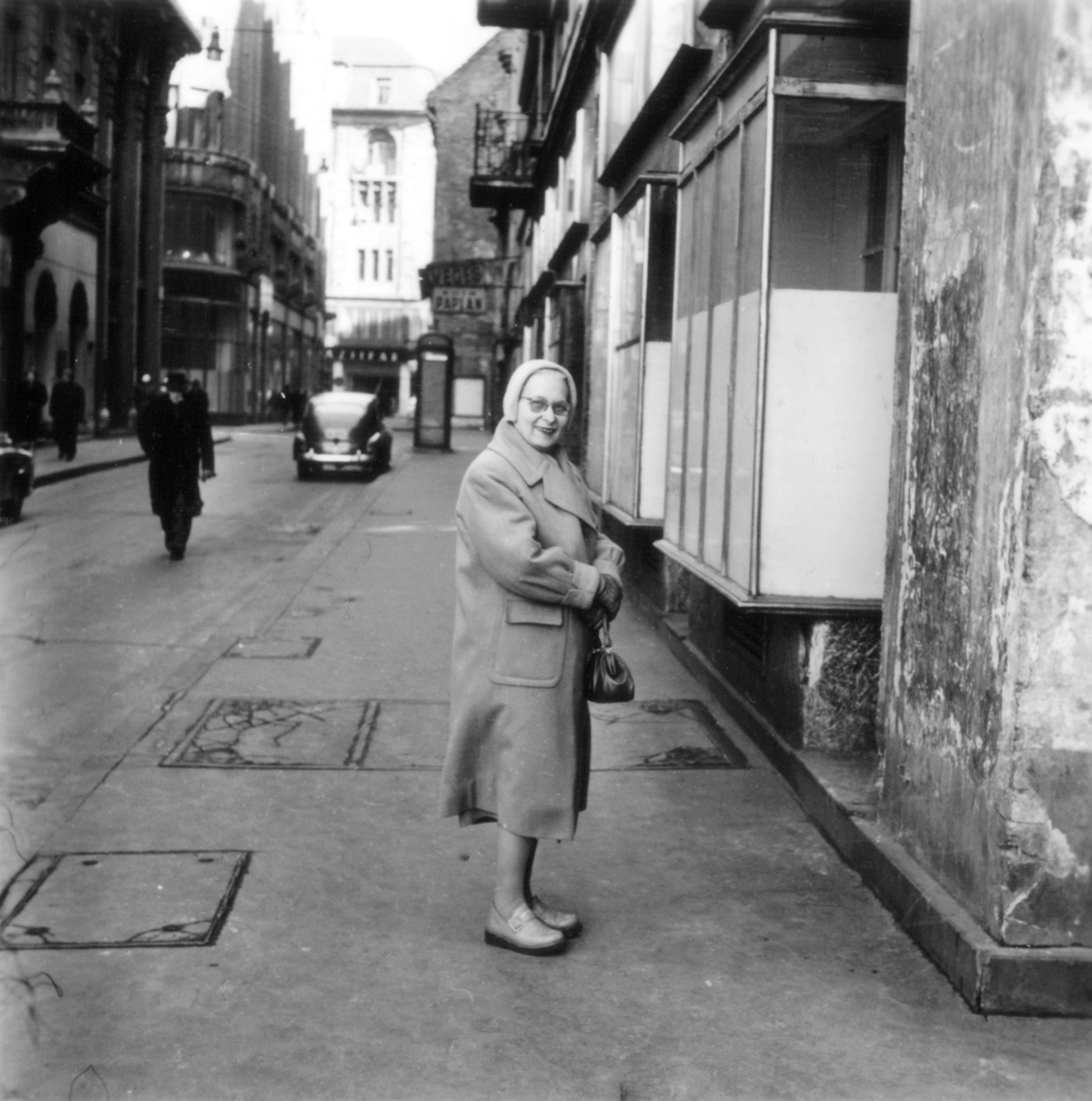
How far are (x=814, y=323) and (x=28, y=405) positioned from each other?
22.4 meters

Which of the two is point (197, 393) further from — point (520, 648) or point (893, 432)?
point (520, 648)

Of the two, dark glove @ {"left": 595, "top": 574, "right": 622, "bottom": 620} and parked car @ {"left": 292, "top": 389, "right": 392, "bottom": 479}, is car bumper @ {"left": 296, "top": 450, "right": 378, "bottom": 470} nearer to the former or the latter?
parked car @ {"left": 292, "top": 389, "right": 392, "bottom": 479}

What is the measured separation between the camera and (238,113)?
5678 centimetres

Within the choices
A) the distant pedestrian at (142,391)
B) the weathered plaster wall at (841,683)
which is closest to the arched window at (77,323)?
the distant pedestrian at (142,391)

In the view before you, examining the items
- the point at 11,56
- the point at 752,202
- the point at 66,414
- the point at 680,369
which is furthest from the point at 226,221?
the point at 752,202

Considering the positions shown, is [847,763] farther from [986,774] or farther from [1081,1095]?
[1081,1095]

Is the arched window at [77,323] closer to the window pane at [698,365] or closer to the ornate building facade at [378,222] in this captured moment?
the window pane at [698,365]

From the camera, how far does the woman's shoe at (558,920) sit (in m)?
4.67

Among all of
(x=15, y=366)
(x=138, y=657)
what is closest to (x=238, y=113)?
(x=15, y=366)

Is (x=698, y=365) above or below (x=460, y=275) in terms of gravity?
below

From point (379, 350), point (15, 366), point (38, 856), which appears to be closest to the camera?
point (38, 856)

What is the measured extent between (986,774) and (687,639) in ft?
17.4

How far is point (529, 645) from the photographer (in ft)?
14.7

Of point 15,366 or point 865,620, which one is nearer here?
point 865,620
